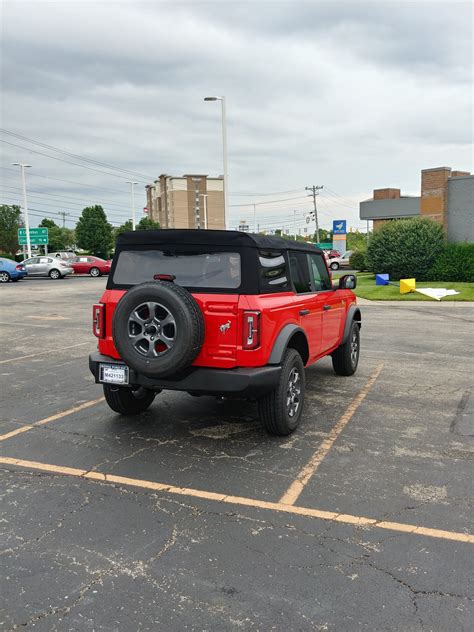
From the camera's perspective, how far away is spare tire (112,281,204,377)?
4.21 metres

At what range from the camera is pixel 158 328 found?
434cm

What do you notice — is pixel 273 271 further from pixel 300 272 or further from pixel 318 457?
pixel 318 457

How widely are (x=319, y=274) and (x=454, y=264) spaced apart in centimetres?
1827

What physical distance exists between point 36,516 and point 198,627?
1560 mm

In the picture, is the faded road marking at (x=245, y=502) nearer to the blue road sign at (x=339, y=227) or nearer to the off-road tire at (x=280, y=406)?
the off-road tire at (x=280, y=406)

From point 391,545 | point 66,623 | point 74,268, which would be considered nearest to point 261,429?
point 391,545

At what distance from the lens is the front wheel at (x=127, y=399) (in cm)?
538

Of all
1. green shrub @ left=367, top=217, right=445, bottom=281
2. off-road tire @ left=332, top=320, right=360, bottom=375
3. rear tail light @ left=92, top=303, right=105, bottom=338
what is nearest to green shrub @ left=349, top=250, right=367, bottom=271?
green shrub @ left=367, top=217, right=445, bottom=281

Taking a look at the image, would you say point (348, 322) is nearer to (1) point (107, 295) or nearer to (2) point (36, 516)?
(1) point (107, 295)

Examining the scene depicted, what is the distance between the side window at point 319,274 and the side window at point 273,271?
0.98 metres

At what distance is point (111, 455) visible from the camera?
452 cm

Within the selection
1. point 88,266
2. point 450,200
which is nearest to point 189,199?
point 88,266

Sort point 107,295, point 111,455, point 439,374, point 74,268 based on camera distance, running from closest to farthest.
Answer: point 111,455
point 107,295
point 439,374
point 74,268

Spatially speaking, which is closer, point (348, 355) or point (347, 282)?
point (347, 282)
